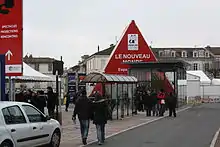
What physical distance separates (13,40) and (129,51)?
3161 centimetres

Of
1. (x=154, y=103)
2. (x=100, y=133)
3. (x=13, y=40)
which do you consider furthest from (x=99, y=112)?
(x=154, y=103)

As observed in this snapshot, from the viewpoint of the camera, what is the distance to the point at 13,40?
18.0 m

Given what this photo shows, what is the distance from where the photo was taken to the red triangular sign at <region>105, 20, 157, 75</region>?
48.5m

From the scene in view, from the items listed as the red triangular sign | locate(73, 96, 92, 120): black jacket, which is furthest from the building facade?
locate(73, 96, 92, 120): black jacket

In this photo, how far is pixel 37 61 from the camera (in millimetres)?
127375

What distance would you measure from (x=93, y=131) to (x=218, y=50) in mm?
127750

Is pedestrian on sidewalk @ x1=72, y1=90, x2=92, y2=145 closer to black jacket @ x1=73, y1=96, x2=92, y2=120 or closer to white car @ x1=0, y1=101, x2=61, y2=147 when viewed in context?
black jacket @ x1=73, y1=96, x2=92, y2=120

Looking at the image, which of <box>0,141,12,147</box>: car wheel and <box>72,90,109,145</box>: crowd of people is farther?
<box>72,90,109,145</box>: crowd of people

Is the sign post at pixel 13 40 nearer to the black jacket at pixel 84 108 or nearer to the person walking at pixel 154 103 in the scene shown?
the black jacket at pixel 84 108

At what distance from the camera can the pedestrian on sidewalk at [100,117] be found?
1630 centimetres

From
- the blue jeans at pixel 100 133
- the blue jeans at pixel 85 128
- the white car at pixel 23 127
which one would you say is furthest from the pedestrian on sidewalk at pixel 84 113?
the white car at pixel 23 127

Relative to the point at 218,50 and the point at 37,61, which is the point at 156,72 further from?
the point at 218,50

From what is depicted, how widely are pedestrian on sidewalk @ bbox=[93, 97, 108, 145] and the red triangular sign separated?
102ft

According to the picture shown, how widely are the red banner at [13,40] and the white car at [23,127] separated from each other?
4493 mm
